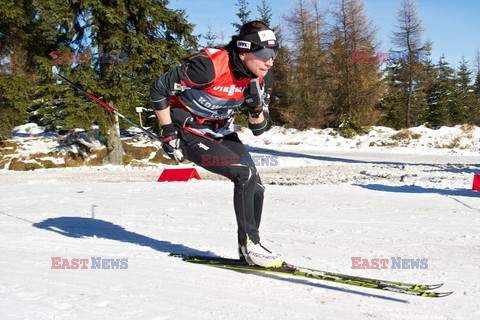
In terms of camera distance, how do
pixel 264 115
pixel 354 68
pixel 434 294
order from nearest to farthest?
pixel 434 294 < pixel 264 115 < pixel 354 68

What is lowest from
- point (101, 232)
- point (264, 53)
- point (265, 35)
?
point (101, 232)

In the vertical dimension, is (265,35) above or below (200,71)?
above

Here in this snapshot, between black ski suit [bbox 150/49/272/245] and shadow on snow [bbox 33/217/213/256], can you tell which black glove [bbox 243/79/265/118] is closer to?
black ski suit [bbox 150/49/272/245]

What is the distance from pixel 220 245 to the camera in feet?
16.7

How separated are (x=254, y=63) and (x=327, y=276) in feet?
6.37

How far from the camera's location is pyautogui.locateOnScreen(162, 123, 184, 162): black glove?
3.78m

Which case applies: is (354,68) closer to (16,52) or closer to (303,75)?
(303,75)

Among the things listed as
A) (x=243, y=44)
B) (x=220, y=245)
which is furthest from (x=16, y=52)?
(x=243, y=44)

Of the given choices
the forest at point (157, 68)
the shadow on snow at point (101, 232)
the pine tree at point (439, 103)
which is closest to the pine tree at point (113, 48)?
the forest at point (157, 68)

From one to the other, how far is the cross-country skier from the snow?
72cm

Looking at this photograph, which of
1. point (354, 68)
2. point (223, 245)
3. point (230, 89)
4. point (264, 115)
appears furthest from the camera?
point (354, 68)

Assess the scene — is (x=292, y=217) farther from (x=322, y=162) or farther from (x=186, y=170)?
(x=322, y=162)

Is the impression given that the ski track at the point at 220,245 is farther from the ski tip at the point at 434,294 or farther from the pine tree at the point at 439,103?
the pine tree at the point at 439,103

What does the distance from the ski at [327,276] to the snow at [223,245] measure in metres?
0.08
